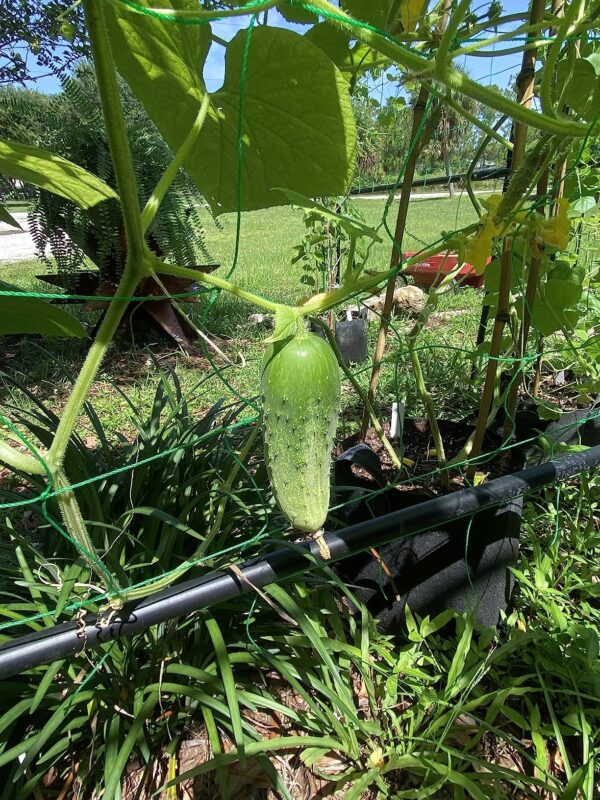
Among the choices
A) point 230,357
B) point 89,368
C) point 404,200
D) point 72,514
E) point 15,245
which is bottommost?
point 230,357

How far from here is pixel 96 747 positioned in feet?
2.45

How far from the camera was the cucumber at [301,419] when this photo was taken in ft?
1.41

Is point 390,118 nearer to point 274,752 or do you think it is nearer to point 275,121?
point 275,121

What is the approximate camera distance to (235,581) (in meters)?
0.56

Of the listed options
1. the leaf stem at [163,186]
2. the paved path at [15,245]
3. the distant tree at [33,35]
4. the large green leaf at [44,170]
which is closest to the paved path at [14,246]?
the paved path at [15,245]

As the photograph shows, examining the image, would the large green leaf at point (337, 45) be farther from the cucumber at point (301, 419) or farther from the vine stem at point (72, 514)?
the vine stem at point (72, 514)

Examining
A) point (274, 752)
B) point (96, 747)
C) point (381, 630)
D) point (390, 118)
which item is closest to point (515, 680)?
point (381, 630)

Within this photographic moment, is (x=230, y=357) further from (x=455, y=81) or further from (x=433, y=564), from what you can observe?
(x=455, y=81)

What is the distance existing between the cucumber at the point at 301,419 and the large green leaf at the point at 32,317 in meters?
0.21

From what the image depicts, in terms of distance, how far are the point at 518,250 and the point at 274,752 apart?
81 centimetres

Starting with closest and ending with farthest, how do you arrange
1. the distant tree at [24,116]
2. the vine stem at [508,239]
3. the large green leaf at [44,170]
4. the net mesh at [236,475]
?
the large green leaf at [44,170] < the net mesh at [236,475] < the vine stem at [508,239] < the distant tree at [24,116]

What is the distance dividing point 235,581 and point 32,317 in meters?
0.33

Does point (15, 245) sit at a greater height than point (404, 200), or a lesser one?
lesser

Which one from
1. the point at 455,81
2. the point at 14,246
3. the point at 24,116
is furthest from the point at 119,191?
the point at 14,246
